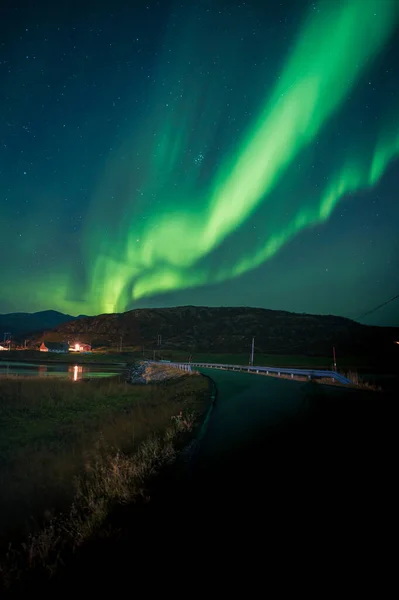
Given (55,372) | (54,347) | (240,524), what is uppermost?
(54,347)

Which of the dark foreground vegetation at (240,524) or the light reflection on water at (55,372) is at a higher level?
the dark foreground vegetation at (240,524)

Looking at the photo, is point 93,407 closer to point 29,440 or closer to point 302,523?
point 29,440

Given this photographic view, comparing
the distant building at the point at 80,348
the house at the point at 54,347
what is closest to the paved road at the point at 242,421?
the house at the point at 54,347

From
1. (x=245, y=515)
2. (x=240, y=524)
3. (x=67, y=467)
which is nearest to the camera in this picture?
(x=240, y=524)

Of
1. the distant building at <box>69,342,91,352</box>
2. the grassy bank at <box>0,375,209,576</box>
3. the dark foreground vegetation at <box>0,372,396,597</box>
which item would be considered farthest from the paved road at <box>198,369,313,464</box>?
the distant building at <box>69,342,91,352</box>

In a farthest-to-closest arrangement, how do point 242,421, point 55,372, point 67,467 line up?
point 55,372
point 242,421
point 67,467

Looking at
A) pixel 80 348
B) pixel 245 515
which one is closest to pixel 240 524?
pixel 245 515

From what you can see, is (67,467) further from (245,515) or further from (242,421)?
(245,515)

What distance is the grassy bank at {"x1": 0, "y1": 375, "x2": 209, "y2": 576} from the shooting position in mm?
6336

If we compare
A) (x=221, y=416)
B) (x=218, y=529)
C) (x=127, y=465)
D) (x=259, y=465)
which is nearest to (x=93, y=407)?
(x=221, y=416)

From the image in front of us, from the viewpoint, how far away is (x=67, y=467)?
36.0ft

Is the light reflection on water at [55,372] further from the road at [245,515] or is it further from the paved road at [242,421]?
the road at [245,515]

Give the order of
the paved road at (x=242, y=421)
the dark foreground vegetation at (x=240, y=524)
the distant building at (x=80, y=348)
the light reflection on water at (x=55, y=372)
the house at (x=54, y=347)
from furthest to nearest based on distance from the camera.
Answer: the distant building at (x=80, y=348)
the house at (x=54, y=347)
the light reflection on water at (x=55, y=372)
the paved road at (x=242, y=421)
the dark foreground vegetation at (x=240, y=524)

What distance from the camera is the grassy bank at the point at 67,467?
6.34 meters
